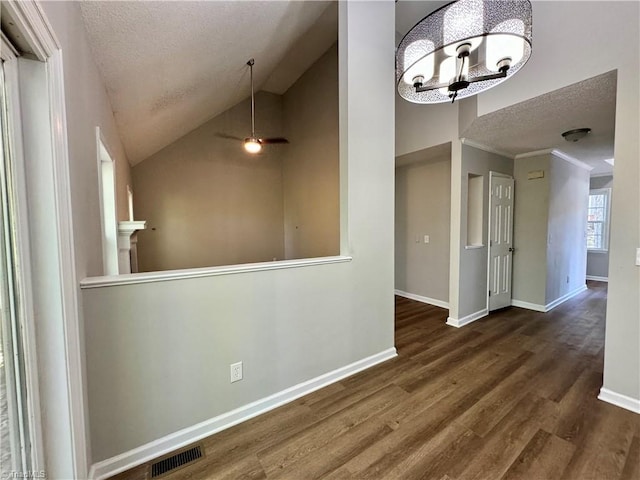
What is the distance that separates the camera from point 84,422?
127cm

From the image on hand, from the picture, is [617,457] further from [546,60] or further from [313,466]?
[546,60]

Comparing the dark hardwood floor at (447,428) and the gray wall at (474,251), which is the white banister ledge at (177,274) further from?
the gray wall at (474,251)

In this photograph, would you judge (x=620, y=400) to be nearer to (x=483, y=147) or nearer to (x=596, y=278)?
(x=483, y=147)

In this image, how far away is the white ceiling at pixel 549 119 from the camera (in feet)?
7.55

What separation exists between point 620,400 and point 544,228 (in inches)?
104

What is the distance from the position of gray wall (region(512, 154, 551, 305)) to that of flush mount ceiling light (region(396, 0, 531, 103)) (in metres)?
2.93

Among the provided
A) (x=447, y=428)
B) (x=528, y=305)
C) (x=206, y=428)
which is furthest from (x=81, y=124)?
(x=528, y=305)

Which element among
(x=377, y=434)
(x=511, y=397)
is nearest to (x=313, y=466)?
(x=377, y=434)

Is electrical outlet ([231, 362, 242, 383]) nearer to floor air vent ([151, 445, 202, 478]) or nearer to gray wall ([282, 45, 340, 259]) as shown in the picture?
floor air vent ([151, 445, 202, 478])

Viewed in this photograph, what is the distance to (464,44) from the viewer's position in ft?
5.10

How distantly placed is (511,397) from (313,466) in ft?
5.25

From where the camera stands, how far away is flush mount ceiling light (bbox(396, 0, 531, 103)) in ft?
4.76

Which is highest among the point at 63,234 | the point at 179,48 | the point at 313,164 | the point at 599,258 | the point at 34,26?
the point at 179,48

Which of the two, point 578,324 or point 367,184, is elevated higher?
point 367,184
